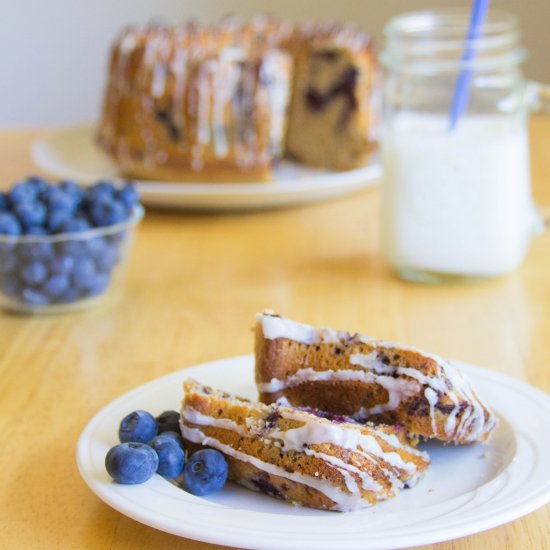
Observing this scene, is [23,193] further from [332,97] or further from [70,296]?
[332,97]

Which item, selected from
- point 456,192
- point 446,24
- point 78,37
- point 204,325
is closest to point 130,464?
point 204,325

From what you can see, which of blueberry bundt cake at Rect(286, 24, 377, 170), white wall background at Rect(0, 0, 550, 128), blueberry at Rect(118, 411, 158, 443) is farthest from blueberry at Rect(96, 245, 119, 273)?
white wall background at Rect(0, 0, 550, 128)

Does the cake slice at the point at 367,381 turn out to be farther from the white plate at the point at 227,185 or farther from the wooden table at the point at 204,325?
the white plate at the point at 227,185

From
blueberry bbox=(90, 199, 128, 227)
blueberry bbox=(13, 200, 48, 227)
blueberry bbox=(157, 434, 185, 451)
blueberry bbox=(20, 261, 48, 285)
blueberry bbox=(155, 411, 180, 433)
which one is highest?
blueberry bbox=(157, 434, 185, 451)

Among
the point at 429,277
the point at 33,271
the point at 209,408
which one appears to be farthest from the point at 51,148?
the point at 209,408

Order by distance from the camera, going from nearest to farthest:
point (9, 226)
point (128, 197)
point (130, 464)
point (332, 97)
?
point (130, 464) < point (9, 226) < point (128, 197) < point (332, 97)

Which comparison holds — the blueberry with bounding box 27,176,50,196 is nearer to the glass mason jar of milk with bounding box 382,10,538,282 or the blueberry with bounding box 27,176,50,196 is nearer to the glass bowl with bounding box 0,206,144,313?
the glass bowl with bounding box 0,206,144,313
